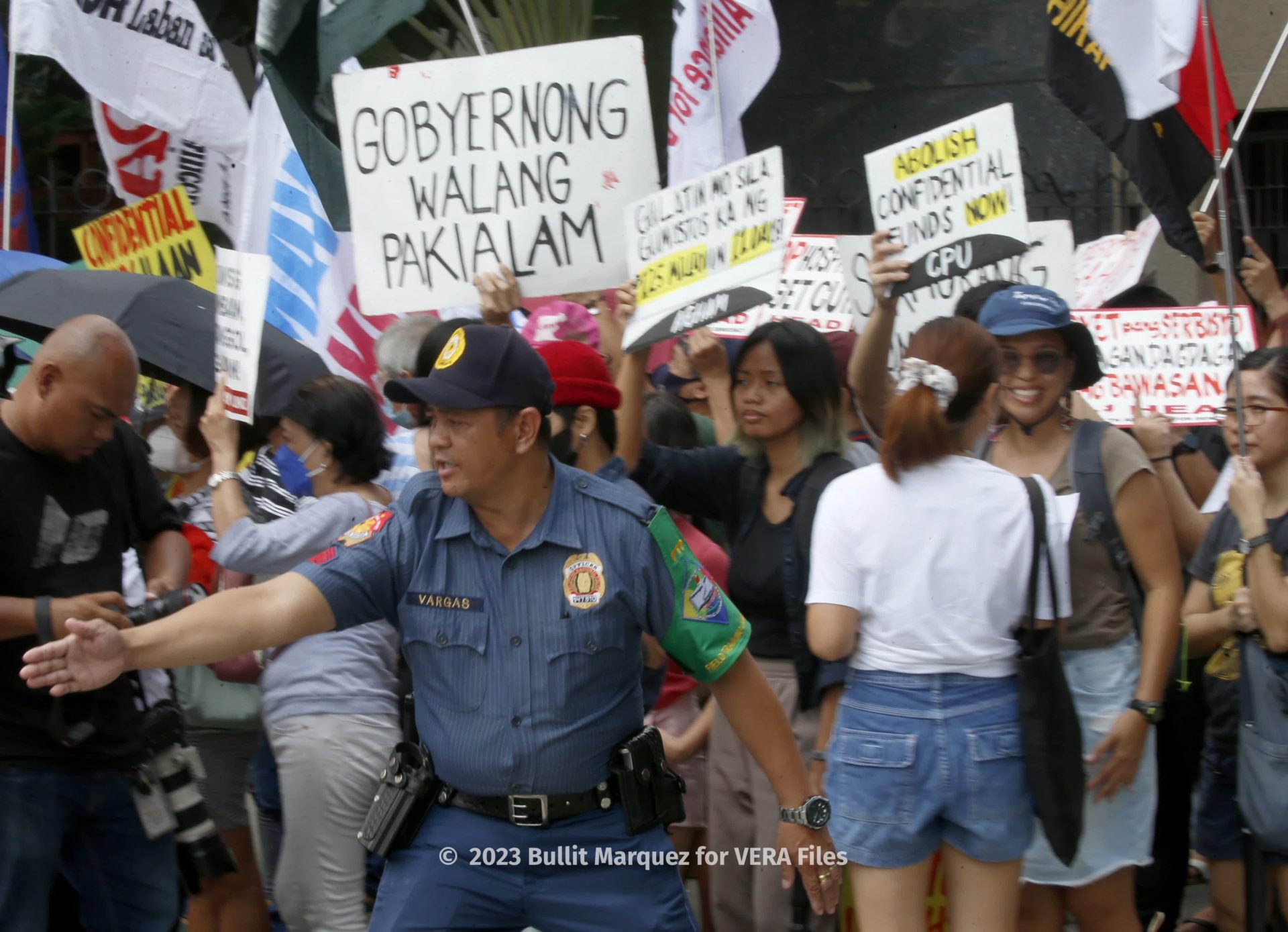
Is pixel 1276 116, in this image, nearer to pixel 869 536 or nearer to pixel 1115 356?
pixel 1115 356

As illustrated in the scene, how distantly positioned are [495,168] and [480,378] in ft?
7.00

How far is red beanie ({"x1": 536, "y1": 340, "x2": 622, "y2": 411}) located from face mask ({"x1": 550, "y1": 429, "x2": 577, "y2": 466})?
0.09 metres

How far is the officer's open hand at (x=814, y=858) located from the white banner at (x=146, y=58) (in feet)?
15.9

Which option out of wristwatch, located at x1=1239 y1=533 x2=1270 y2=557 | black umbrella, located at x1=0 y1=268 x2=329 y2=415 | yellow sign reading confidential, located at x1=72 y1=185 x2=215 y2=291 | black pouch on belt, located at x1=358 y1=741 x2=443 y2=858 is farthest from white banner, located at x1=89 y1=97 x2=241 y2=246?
wristwatch, located at x1=1239 y1=533 x2=1270 y2=557

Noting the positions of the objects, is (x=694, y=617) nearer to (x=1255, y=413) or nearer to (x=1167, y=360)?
(x=1255, y=413)

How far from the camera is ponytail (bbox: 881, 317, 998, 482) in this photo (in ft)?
12.4

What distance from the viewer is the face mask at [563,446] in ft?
15.3

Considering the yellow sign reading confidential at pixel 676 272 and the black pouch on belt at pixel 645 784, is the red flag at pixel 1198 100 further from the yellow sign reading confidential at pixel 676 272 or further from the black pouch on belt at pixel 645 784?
the black pouch on belt at pixel 645 784

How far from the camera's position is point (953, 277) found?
5.35 m

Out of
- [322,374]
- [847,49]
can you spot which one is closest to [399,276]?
[322,374]

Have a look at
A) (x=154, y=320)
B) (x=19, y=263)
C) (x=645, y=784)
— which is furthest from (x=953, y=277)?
(x=19, y=263)

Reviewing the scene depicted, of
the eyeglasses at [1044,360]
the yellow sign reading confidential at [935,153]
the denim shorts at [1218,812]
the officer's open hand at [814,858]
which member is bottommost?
the denim shorts at [1218,812]

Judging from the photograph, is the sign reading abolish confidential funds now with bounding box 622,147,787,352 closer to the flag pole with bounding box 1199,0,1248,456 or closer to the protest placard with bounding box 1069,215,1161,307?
the flag pole with bounding box 1199,0,1248,456

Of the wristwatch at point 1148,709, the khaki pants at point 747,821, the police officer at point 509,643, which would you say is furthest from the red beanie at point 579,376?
the wristwatch at point 1148,709
